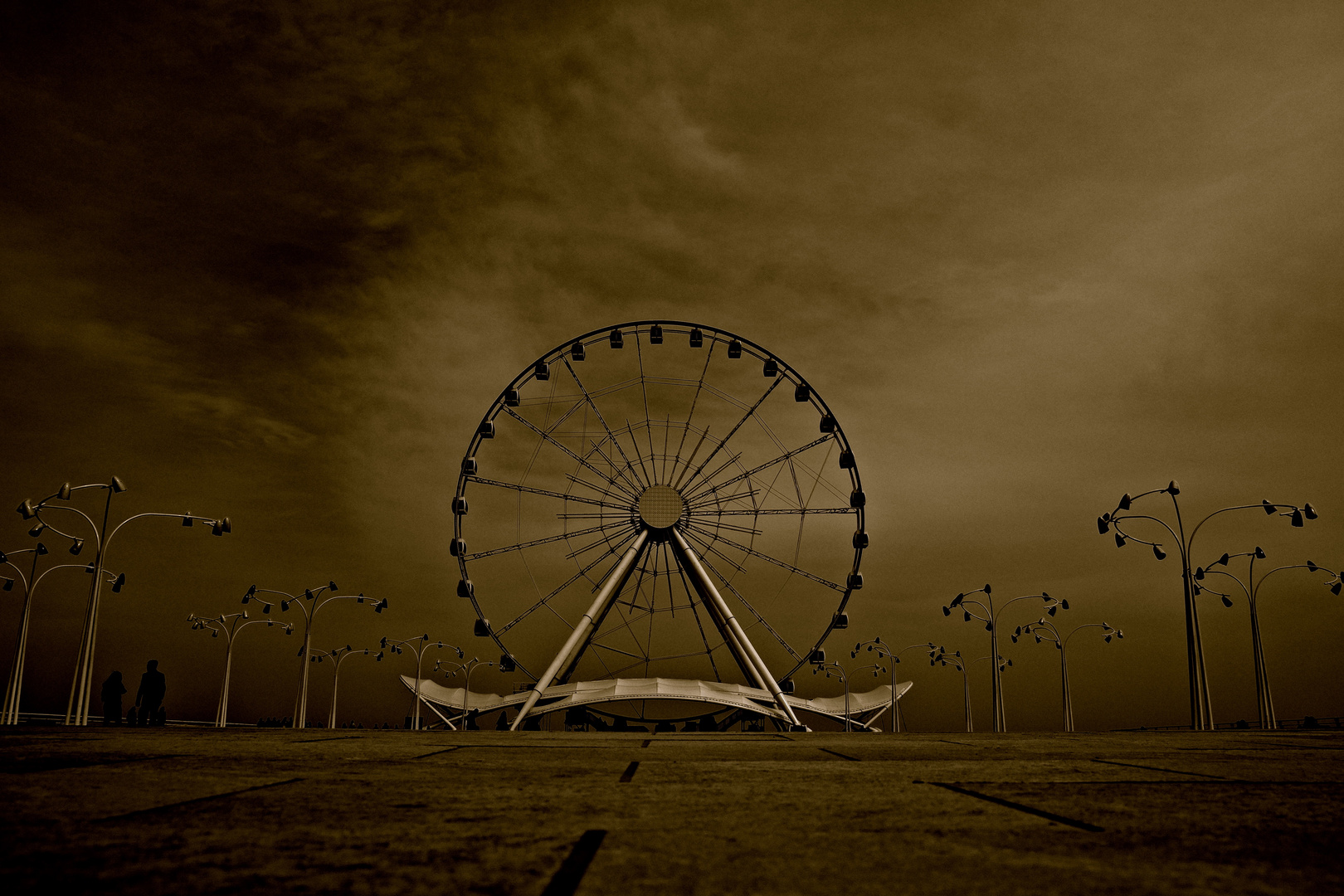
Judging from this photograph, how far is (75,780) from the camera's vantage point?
143 inches

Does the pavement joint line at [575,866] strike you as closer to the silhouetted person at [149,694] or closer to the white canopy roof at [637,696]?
the silhouetted person at [149,694]

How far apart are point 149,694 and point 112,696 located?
31.6 inches

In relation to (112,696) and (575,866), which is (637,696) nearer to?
(112,696)

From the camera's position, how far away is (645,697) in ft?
250

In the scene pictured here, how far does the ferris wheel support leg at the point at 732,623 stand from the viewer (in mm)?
35594

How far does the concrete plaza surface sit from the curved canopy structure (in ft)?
207

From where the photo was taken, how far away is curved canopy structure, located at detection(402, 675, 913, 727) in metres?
75.5

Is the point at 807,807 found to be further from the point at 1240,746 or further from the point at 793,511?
the point at 793,511

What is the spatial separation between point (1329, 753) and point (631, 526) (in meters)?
30.8

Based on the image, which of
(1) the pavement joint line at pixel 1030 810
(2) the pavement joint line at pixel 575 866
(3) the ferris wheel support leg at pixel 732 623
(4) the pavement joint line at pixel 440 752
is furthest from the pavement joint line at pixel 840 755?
(3) the ferris wheel support leg at pixel 732 623

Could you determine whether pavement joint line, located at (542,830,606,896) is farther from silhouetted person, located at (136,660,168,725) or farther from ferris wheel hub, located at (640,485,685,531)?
ferris wheel hub, located at (640,485,685,531)

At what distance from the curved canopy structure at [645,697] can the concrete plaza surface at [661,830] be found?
62953 mm

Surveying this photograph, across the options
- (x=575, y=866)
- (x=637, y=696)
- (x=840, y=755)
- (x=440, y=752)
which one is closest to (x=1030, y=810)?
(x=575, y=866)

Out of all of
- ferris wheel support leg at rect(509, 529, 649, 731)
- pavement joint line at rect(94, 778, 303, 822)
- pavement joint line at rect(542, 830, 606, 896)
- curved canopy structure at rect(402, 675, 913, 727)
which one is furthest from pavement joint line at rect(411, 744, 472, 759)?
curved canopy structure at rect(402, 675, 913, 727)
